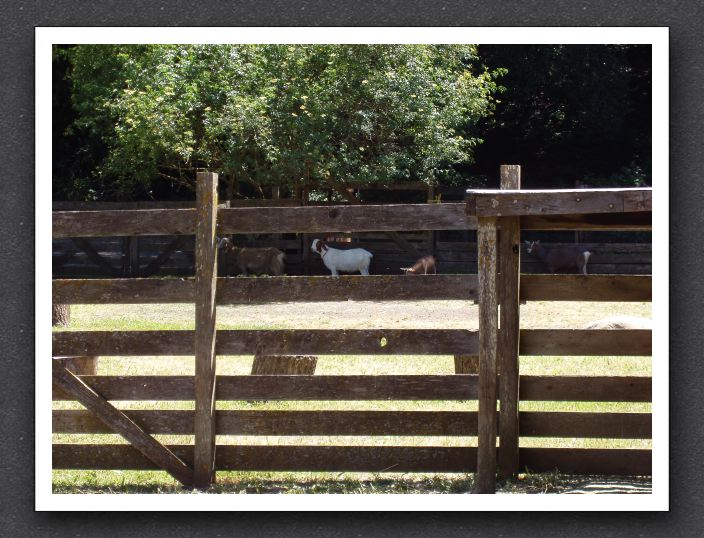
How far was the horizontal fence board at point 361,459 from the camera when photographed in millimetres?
5785

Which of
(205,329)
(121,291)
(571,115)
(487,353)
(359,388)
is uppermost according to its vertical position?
(571,115)

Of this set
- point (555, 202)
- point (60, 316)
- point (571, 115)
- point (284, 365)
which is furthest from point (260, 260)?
point (555, 202)

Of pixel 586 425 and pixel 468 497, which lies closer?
pixel 468 497

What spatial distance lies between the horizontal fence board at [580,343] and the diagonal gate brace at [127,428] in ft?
7.20

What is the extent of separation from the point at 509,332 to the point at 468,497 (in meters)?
1.43

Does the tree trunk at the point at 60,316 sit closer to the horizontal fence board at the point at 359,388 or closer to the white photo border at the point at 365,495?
the horizontal fence board at the point at 359,388

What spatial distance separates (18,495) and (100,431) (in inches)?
45.8

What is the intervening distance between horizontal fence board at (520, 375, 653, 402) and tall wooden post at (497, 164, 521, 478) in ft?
0.51

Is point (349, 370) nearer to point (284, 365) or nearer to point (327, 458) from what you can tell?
point (284, 365)

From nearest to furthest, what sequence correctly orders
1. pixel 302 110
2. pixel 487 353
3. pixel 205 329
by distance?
pixel 487 353
pixel 205 329
pixel 302 110

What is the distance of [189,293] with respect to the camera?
5.80m

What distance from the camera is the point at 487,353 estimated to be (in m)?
5.52

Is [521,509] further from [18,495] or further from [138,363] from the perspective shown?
[138,363]

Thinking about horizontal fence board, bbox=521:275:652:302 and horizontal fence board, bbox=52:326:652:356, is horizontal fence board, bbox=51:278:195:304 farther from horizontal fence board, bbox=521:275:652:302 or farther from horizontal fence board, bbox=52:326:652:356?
horizontal fence board, bbox=521:275:652:302
